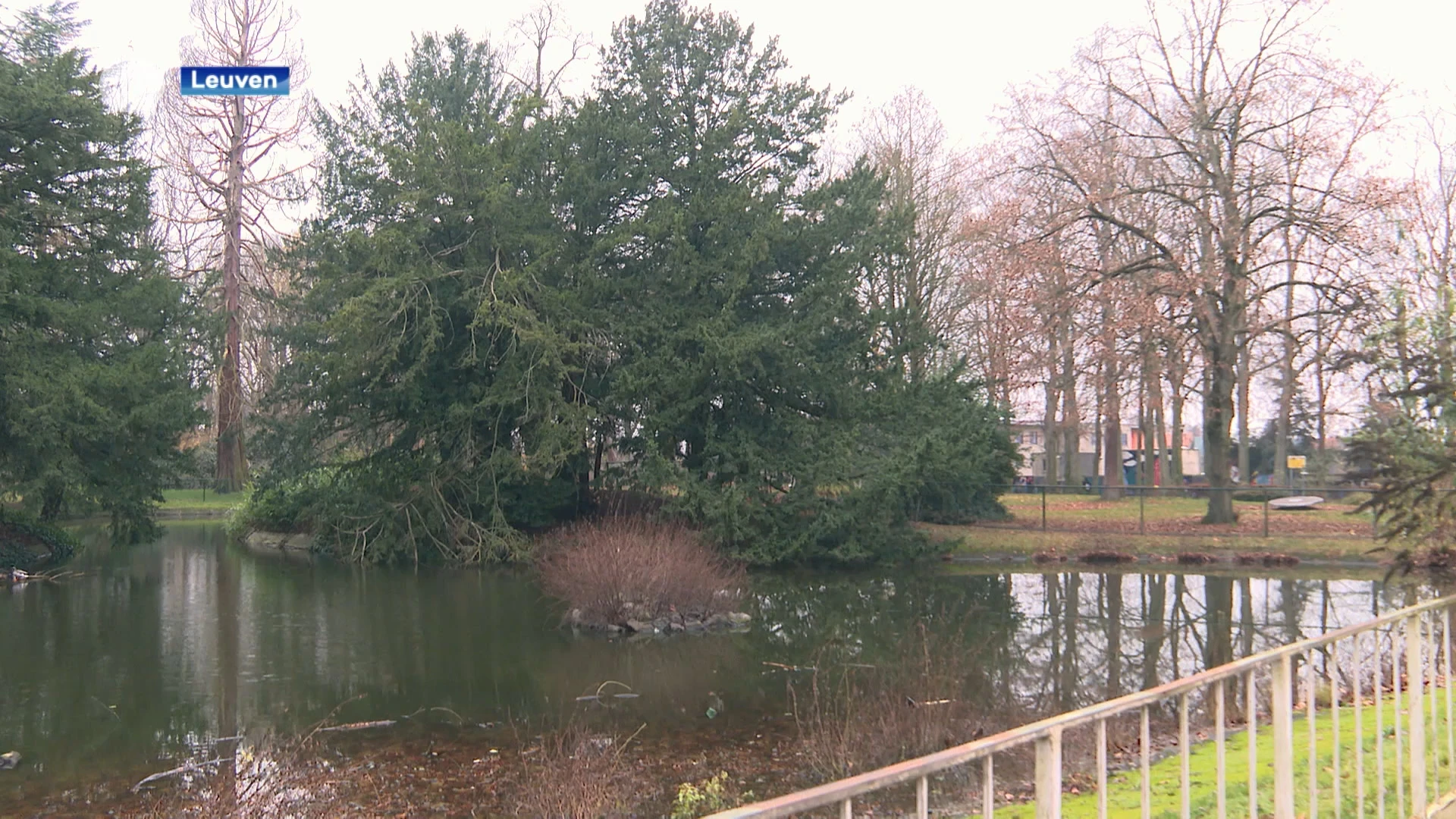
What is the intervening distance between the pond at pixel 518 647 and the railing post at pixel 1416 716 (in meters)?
5.58

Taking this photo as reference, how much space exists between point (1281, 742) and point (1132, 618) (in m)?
13.7

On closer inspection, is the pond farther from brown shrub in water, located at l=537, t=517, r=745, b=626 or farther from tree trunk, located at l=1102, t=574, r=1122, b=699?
brown shrub in water, located at l=537, t=517, r=745, b=626

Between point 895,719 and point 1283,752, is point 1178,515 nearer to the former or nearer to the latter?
point 895,719

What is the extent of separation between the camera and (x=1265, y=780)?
22.4 feet

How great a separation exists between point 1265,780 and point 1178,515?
26.6 meters

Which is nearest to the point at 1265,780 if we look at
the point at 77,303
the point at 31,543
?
the point at 77,303

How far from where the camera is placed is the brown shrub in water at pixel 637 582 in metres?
16.7

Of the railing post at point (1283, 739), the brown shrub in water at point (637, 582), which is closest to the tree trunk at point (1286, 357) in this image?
the brown shrub in water at point (637, 582)

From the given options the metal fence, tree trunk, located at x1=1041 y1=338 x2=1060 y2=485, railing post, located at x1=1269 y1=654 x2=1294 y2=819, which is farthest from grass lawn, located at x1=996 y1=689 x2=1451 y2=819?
tree trunk, located at x1=1041 y1=338 x2=1060 y2=485

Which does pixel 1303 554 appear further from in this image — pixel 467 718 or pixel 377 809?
pixel 377 809

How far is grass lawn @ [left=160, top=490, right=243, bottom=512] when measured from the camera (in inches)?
1849

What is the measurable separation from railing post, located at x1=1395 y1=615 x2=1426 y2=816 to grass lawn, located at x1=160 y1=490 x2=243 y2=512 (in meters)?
45.6

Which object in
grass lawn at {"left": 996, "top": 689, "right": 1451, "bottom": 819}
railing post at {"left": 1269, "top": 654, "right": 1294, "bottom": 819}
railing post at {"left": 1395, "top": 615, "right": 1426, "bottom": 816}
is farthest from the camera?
grass lawn at {"left": 996, "top": 689, "right": 1451, "bottom": 819}

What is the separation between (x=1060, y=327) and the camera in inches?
1114
